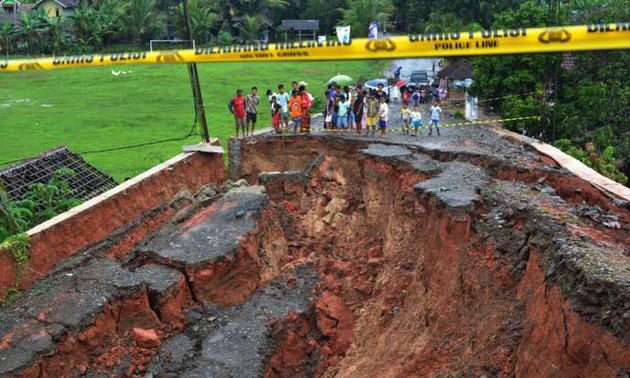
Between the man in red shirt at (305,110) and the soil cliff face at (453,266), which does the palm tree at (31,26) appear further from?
the soil cliff face at (453,266)

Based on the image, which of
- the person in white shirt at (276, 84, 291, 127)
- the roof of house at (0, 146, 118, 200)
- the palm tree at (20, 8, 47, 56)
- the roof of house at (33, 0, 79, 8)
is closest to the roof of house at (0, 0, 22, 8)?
the roof of house at (33, 0, 79, 8)

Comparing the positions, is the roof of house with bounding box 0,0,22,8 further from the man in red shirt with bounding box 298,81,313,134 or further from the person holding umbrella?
the person holding umbrella

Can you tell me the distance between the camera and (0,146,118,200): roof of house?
1429 cm

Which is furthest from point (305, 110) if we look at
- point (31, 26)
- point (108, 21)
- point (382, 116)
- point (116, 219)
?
point (31, 26)

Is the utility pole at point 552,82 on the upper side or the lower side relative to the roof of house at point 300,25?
lower

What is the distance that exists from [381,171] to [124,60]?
20.6ft

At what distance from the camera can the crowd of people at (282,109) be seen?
55.9ft

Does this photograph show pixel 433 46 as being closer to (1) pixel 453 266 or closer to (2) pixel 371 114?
(1) pixel 453 266

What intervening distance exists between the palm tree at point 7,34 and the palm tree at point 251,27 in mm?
17872

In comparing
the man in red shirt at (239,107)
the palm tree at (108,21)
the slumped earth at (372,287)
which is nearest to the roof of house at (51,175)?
the slumped earth at (372,287)

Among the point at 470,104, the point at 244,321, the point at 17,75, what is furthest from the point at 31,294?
the point at 17,75

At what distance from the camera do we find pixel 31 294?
33.7ft

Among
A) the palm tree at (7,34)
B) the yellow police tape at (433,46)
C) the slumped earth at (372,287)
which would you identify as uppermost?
the palm tree at (7,34)

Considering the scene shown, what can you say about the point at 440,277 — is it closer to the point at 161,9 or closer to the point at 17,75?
the point at 17,75
